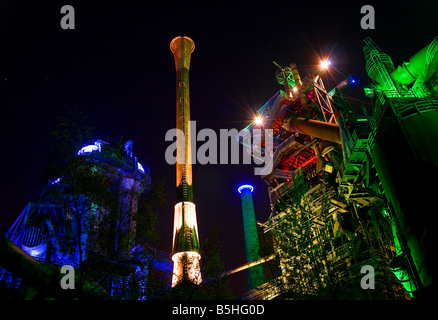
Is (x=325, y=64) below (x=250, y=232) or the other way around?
the other way around

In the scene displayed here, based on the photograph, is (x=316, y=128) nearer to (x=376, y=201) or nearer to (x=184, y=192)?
(x=376, y=201)

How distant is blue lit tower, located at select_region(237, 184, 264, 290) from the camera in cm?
4774

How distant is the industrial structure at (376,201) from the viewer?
1652 cm

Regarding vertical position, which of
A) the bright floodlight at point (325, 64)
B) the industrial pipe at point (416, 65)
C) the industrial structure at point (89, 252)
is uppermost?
the bright floodlight at point (325, 64)

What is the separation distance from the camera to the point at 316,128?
31.2m

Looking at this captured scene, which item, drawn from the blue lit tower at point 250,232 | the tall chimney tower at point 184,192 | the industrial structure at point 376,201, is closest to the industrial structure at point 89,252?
the tall chimney tower at point 184,192

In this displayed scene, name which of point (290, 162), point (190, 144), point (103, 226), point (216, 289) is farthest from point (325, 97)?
point (103, 226)

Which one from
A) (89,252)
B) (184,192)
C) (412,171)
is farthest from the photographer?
(184,192)

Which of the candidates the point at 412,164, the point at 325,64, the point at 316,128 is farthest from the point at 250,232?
the point at 412,164

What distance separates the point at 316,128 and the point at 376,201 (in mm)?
9024

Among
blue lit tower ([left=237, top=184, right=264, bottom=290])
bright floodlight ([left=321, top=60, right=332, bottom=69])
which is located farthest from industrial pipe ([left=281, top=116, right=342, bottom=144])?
blue lit tower ([left=237, top=184, right=264, bottom=290])

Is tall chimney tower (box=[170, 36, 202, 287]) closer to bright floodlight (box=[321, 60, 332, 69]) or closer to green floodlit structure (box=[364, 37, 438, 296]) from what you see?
green floodlit structure (box=[364, 37, 438, 296])

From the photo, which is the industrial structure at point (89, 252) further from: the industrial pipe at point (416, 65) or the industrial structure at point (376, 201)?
the industrial pipe at point (416, 65)

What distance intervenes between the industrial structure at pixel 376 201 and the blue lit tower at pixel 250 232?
14294 millimetres
